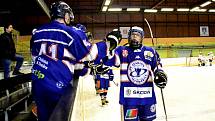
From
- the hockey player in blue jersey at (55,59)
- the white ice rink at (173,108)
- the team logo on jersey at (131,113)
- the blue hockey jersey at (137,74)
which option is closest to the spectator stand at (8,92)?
the hockey player in blue jersey at (55,59)

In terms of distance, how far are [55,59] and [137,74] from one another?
1.17 m

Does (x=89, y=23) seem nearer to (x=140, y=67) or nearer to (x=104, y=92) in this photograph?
(x=104, y=92)

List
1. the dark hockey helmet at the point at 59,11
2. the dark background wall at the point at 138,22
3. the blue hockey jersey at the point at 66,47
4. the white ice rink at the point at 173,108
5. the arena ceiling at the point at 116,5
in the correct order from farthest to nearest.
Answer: the dark background wall at the point at 138,22, the arena ceiling at the point at 116,5, the white ice rink at the point at 173,108, the dark hockey helmet at the point at 59,11, the blue hockey jersey at the point at 66,47

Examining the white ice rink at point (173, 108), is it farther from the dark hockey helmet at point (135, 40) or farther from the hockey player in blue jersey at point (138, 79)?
the dark hockey helmet at point (135, 40)

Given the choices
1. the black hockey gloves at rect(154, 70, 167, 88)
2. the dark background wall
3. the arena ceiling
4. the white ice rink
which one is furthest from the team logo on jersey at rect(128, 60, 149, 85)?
the dark background wall

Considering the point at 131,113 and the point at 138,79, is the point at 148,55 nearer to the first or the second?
the point at 138,79

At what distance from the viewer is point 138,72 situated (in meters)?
3.15

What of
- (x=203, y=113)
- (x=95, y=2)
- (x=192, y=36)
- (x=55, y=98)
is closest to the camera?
(x=55, y=98)

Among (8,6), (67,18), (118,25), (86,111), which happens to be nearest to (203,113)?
(86,111)

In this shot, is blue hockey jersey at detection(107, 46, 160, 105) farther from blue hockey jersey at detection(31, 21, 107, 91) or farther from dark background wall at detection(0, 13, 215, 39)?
dark background wall at detection(0, 13, 215, 39)

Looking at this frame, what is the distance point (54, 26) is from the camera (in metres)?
2.27

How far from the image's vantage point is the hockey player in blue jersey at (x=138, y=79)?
122 inches

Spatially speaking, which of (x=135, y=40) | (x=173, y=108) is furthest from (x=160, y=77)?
(x=173, y=108)

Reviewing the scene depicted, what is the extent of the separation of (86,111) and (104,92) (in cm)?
87
